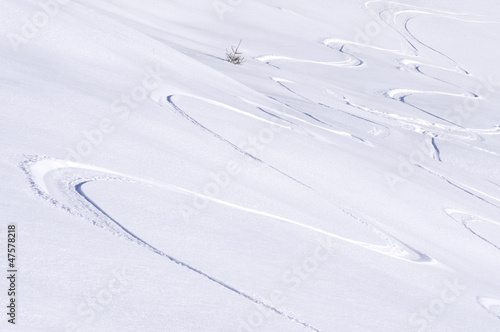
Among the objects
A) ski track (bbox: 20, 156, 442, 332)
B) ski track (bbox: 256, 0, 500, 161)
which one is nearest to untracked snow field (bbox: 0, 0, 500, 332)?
ski track (bbox: 20, 156, 442, 332)

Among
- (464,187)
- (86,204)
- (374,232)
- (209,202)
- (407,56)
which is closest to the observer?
(86,204)

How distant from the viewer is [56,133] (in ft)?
7.01

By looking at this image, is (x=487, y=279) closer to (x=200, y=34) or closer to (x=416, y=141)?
(x=416, y=141)

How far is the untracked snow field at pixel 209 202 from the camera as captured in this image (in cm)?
144

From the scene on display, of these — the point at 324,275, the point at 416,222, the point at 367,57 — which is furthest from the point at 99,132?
the point at 367,57

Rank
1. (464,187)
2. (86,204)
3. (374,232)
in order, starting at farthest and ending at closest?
1. (464,187)
2. (374,232)
3. (86,204)

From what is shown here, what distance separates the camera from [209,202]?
2090 mm

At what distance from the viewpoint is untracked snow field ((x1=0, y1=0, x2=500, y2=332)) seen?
1.44 m

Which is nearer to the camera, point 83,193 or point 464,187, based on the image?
point 83,193

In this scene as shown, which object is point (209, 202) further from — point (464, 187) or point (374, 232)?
point (464, 187)

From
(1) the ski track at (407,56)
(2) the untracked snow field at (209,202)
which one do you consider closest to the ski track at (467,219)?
(2) the untracked snow field at (209,202)

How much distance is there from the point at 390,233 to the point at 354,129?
6.06 ft

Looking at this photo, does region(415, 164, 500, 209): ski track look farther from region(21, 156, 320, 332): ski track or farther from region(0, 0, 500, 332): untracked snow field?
region(21, 156, 320, 332): ski track

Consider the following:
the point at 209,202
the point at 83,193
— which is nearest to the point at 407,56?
the point at 209,202
